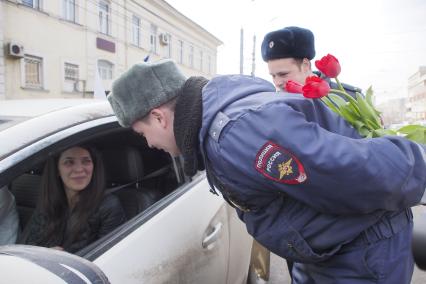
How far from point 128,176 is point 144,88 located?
1075mm

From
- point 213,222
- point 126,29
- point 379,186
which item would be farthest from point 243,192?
point 126,29

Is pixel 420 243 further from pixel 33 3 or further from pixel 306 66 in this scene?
pixel 33 3

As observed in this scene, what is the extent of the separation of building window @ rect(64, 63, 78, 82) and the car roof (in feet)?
53.2

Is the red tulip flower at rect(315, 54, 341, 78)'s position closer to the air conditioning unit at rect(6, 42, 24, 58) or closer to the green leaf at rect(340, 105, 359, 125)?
the green leaf at rect(340, 105, 359, 125)

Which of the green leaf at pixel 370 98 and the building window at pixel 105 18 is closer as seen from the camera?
the green leaf at pixel 370 98

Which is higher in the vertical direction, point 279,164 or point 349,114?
point 349,114

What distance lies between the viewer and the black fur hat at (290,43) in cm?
239

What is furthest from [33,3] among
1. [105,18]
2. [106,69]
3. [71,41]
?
[106,69]

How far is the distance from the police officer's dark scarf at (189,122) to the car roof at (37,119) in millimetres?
392

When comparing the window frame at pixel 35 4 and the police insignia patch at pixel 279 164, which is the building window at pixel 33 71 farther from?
the police insignia patch at pixel 279 164

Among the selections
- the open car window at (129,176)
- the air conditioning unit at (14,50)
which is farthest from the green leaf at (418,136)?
the air conditioning unit at (14,50)

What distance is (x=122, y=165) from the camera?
2.25 metres

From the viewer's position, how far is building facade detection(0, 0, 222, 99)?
45.4 ft

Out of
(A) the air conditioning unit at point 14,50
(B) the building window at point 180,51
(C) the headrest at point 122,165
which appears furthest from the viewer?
(B) the building window at point 180,51
